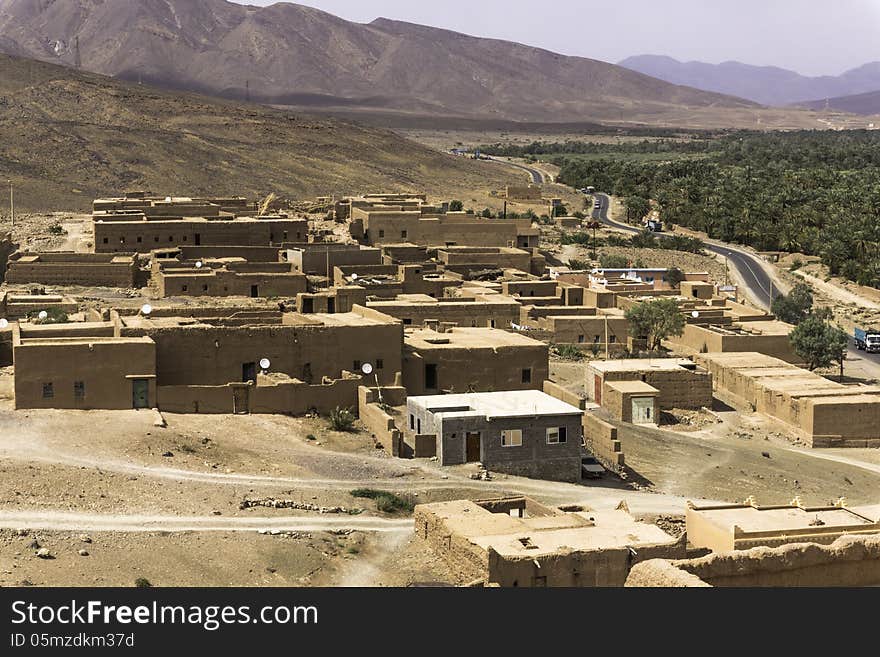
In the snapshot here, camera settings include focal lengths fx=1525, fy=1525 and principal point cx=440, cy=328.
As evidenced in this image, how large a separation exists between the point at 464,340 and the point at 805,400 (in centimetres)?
803

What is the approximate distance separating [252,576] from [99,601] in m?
7.32

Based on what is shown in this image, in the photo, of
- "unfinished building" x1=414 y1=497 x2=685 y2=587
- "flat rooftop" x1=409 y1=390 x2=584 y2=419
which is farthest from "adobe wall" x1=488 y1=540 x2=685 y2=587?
"flat rooftop" x1=409 y1=390 x2=584 y2=419

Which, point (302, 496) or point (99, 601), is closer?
point (99, 601)

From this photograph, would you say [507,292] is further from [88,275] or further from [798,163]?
[798,163]

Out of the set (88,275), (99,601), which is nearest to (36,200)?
(88,275)

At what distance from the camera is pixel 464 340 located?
1316 inches

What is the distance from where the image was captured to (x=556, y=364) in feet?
130

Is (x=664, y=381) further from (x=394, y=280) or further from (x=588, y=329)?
(x=394, y=280)

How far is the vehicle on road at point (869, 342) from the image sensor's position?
49.8 meters

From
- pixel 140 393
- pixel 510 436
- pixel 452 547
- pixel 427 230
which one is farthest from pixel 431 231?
pixel 452 547

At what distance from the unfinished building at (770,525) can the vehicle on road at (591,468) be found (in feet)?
20.1

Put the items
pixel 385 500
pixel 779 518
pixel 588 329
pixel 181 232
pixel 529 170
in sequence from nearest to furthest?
1. pixel 779 518
2. pixel 385 500
3. pixel 588 329
4. pixel 181 232
5. pixel 529 170

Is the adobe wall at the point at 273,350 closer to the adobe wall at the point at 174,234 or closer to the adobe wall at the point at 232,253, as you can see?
the adobe wall at the point at 232,253

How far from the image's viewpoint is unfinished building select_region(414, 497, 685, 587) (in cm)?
1819
